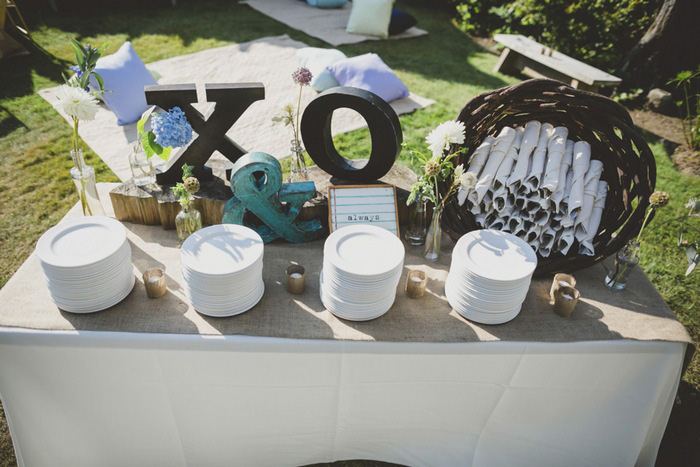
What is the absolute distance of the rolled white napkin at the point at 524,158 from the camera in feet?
5.63

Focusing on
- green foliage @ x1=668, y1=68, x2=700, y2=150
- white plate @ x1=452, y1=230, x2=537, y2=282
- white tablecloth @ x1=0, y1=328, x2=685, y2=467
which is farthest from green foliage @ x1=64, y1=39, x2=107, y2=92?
green foliage @ x1=668, y1=68, x2=700, y2=150

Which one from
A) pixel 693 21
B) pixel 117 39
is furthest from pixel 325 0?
pixel 693 21

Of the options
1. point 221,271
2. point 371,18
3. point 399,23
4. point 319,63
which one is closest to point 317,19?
point 371,18

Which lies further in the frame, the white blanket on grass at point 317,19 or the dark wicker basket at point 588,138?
the white blanket on grass at point 317,19

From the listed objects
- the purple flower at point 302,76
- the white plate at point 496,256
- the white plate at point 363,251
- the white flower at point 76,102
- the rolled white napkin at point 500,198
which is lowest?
the white plate at point 363,251

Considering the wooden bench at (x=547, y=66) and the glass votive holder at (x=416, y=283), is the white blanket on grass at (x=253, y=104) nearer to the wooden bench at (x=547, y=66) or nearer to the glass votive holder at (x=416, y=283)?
the wooden bench at (x=547, y=66)

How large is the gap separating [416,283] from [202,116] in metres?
1.11

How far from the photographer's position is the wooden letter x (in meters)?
1.82

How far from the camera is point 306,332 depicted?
4.94 feet

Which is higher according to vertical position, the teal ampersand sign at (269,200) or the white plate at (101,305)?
the teal ampersand sign at (269,200)

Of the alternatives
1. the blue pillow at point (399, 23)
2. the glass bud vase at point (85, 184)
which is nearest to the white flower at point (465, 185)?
the glass bud vase at point (85, 184)

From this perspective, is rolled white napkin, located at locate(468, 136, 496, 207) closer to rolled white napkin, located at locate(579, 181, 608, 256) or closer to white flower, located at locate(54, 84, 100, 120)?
rolled white napkin, located at locate(579, 181, 608, 256)

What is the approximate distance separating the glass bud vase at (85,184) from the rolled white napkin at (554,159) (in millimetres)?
1711

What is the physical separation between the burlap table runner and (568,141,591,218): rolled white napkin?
1.02 feet
